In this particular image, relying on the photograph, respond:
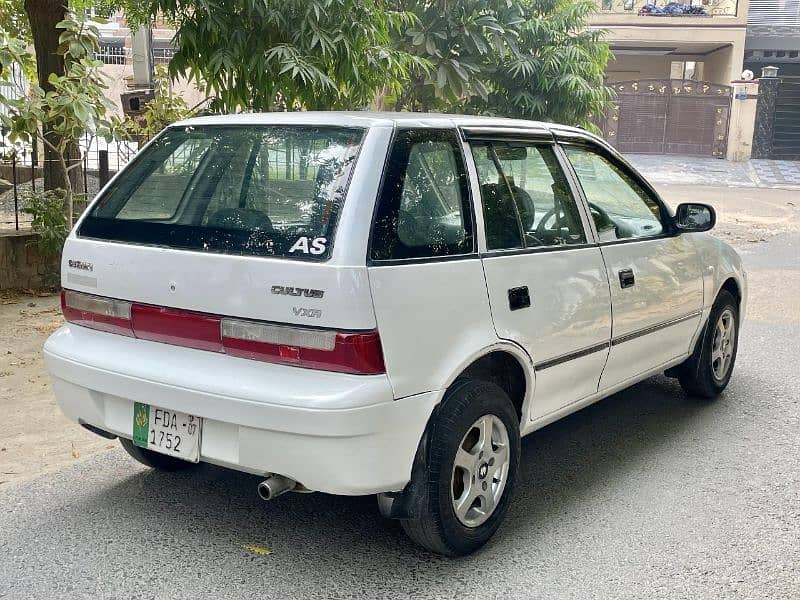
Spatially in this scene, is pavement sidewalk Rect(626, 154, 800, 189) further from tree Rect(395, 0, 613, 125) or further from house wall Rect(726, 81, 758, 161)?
tree Rect(395, 0, 613, 125)

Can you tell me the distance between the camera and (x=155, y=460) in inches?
166

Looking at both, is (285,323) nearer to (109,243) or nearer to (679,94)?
(109,243)

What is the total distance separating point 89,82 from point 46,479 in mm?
4167

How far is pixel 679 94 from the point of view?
28.3 meters

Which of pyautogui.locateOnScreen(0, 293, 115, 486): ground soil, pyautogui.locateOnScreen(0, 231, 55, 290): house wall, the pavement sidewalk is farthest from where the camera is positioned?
the pavement sidewalk

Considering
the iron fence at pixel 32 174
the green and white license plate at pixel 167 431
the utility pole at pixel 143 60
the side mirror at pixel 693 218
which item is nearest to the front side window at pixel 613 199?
the side mirror at pixel 693 218

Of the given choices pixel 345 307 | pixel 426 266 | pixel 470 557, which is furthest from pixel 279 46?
pixel 470 557

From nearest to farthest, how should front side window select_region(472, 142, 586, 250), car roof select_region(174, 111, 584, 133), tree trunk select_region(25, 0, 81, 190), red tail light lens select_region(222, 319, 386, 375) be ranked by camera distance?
red tail light lens select_region(222, 319, 386, 375) < car roof select_region(174, 111, 584, 133) < front side window select_region(472, 142, 586, 250) < tree trunk select_region(25, 0, 81, 190)

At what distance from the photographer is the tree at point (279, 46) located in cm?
622

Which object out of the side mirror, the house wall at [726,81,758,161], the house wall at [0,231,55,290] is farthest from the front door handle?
the house wall at [726,81,758,161]

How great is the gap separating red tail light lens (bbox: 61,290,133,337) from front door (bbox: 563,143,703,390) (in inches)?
87.1

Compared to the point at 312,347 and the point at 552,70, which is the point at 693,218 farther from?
the point at 552,70

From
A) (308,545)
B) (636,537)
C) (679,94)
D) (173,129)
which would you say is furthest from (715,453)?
(679,94)

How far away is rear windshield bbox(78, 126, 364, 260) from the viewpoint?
320 cm
